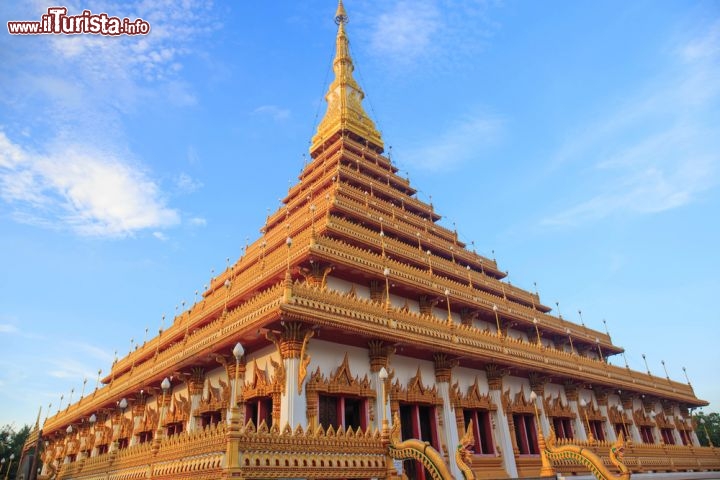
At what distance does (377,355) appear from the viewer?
19156 millimetres

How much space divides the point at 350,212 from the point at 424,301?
6663 millimetres

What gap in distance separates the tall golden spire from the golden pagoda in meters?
3.47

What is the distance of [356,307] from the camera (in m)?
18.3

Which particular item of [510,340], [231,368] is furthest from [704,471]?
[231,368]

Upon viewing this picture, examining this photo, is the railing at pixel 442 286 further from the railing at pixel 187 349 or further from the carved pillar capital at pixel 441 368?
the carved pillar capital at pixel 441 368

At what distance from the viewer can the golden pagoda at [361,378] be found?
522 inches

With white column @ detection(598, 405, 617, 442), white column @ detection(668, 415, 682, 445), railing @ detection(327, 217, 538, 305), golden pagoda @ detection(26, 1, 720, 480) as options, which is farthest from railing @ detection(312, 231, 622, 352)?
white column @ detection(668, 415, 682, 445)

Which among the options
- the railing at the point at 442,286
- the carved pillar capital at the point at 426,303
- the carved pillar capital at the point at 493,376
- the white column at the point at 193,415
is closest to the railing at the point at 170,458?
the white column at the point at 193,415

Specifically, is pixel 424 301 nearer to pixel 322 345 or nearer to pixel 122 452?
pixel 322 345

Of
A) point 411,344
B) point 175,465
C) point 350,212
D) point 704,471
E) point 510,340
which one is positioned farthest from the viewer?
point 704,471

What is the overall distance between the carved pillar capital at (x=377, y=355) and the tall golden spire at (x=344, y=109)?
80.2ft

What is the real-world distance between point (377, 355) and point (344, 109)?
2754cm

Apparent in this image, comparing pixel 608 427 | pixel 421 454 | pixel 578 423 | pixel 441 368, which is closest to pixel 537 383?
pixel 578 423

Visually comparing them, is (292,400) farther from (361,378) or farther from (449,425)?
(449,425)
